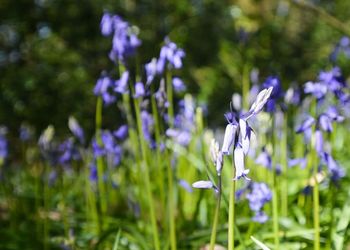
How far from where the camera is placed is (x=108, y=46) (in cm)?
1013

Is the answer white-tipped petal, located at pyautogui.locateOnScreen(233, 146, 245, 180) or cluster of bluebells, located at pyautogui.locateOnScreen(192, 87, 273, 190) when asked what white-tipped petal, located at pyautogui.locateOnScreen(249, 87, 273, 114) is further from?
white-tipped petal, located at pyautogui.locateOnScreen(233, 146, 245, 180)

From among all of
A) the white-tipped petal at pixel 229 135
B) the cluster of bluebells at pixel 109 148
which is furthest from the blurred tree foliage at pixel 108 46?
the white-tipped petal at pixel 229 135

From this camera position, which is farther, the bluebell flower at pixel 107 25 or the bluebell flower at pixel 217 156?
the bluebell flower at pixel 107 25

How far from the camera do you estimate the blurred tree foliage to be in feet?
28.9

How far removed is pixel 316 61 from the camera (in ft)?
40.9

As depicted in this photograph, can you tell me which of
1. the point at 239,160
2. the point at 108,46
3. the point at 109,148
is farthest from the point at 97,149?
the point at 108,46

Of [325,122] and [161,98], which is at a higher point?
[161,98]

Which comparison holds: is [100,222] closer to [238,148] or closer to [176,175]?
[176,175]

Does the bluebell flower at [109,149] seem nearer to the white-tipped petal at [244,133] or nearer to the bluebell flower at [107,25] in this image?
the bluebell flower at [107,25]

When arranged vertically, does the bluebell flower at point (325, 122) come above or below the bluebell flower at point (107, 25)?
below

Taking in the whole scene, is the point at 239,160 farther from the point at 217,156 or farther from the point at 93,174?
the point at 93,174

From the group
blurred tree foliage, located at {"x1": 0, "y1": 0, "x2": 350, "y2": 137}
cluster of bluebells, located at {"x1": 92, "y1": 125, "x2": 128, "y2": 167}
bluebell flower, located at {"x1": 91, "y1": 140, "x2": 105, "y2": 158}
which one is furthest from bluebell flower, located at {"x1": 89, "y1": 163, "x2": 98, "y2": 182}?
blurred tree foliage, located at {"x1": 0, "y1": 0, "x2": 350, "y2": 137}

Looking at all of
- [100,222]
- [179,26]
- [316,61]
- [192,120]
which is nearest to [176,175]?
[192,120]

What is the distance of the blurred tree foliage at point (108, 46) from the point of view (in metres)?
8.81
